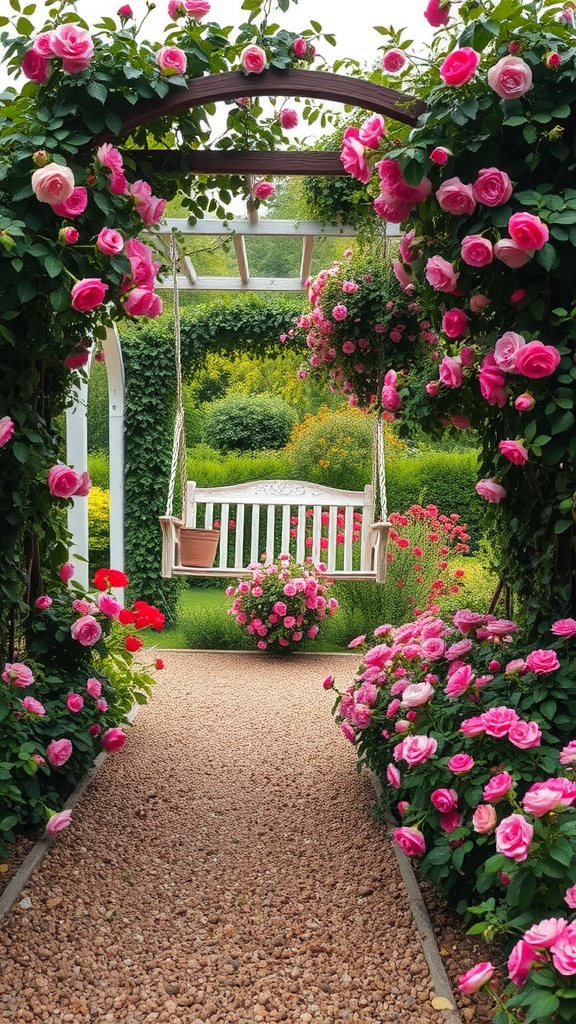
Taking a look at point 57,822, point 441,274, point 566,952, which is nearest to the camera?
point 566,952

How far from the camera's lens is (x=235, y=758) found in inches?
132

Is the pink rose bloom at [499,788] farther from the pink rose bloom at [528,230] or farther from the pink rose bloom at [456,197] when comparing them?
the pink rose bloom at [456,197]

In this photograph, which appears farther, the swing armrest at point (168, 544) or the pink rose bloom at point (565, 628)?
the swing armrest at point (168, 544)

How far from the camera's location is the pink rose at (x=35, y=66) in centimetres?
199

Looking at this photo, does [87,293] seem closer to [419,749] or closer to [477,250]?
[477,250]

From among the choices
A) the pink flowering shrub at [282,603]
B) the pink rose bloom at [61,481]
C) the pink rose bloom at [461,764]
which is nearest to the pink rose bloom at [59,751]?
the pink rose bloom at [61,481]

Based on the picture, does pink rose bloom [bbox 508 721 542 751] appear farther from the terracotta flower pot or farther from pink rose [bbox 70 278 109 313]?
the terracotta flower pot

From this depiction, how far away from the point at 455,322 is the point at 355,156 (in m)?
0.47

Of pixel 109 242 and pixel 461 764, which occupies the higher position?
pixel 109 242

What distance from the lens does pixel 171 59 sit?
81.9 inches

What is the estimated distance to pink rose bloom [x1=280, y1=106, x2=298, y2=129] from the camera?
99.7 inches

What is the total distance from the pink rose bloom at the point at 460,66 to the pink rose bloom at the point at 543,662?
4.16ft

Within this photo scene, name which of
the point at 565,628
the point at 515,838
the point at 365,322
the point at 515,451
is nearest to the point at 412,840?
the point at 515,838

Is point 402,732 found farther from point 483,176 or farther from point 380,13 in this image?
point 380,13
